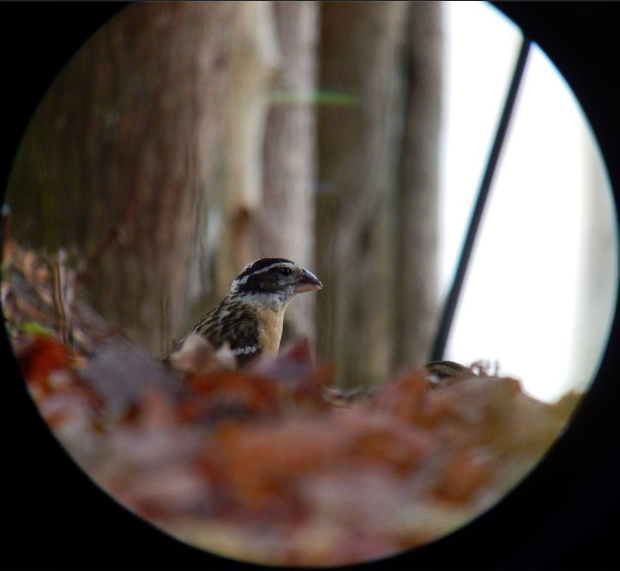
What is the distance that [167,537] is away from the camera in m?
1.38

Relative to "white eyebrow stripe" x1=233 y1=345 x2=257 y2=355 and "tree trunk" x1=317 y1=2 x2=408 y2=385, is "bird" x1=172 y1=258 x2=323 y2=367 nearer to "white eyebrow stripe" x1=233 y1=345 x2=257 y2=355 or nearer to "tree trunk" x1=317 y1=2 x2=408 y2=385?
"white eyebrow stripe" x1=233 y1=345 x2=257 y2=355

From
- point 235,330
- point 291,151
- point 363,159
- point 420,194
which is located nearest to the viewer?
point 235,330

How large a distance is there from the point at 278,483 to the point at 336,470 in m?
0.11

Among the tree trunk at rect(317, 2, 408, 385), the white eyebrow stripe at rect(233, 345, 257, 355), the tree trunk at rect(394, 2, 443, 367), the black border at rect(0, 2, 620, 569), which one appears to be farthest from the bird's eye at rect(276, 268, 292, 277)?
the tree trunk at rect(394, 2, 443, 367)

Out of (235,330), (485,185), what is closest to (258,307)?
(235,330)

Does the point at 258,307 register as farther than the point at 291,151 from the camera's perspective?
No

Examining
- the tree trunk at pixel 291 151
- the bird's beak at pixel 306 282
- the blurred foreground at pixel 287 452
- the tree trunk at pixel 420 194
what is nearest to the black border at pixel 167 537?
the blurred foreground at pixel 287 452

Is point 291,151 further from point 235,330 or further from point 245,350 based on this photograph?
point 245,350

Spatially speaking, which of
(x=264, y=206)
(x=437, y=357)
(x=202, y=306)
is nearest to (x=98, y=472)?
(x=437, y=357)

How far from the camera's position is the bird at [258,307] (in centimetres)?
316

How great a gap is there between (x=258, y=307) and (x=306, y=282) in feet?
0.82

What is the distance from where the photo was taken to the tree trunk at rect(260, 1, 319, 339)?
21.6 feet

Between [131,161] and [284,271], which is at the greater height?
[131,161]

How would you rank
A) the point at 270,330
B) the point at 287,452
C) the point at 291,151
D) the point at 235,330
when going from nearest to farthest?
the point at 287,452
the point at 235,330
the point at 270,330
the point at 291,151
